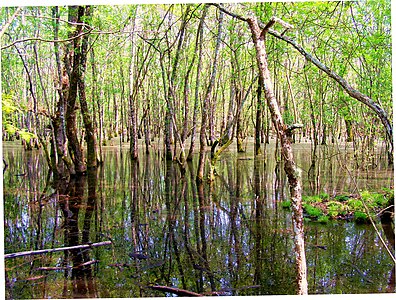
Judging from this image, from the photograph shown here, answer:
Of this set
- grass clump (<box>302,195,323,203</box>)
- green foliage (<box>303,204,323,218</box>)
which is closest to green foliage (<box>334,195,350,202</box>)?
grass clump (<box>302,195,323,203</box>)

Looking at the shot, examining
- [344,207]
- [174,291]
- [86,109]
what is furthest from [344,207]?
[86,109]

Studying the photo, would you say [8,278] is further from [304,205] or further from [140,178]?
[140,178]

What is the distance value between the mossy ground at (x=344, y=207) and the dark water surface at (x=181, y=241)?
0.23m

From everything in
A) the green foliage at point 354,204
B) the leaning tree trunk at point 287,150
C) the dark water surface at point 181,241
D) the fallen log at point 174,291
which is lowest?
the fallen log at point 174,291

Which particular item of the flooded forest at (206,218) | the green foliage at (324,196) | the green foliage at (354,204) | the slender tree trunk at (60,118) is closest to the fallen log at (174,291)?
the flooded forest at (206,218)

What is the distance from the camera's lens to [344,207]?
7.36 m

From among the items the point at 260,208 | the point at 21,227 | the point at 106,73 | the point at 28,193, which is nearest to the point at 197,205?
the point at 260,208

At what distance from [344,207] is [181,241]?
322cm

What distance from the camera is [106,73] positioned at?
2092cm

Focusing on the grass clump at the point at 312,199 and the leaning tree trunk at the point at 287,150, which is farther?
the grass clump at the point at 312,199

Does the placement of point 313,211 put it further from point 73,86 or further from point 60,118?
point 73,86

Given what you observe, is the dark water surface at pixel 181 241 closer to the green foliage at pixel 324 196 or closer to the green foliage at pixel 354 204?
the green foliage at pixel 354 204

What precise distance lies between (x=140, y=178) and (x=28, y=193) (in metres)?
3.23

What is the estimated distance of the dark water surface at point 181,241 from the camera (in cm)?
446
